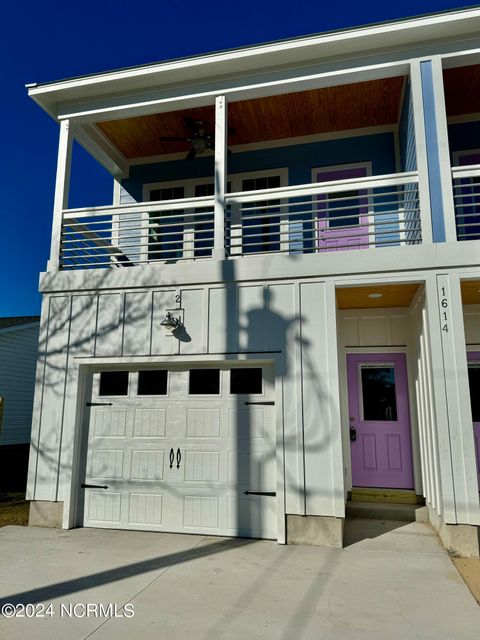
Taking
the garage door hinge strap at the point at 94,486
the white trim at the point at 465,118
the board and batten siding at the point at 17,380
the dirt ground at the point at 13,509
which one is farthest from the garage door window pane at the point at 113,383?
the board and batten siding at the point at 17,380

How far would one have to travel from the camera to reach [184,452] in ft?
18.8

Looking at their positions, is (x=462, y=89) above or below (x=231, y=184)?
above

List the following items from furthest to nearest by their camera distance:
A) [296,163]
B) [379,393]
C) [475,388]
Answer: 1. [296,163]
2. [379,393]
3. [475,388]

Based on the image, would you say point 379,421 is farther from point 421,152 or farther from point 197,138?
point 197,138

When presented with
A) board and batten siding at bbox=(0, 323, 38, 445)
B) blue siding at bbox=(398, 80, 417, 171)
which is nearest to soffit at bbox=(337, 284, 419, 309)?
blue siding at bbox=(398, 80, 417, 171)

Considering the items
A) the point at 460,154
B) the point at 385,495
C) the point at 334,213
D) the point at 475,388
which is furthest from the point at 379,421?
the point at 460,154

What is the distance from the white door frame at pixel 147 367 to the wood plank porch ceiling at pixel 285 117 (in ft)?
13.9

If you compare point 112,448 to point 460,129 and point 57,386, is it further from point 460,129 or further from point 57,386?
point 460,129

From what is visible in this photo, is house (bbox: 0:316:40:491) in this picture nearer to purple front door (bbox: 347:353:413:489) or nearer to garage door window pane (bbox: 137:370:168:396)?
garage door window pane (bbox: 137:370:168:396)

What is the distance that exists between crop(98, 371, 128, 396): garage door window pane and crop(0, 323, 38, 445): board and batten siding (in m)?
8.90

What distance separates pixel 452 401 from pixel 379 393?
194 cm

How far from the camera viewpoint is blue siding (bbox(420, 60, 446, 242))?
17.7 feet

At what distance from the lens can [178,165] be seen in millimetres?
8734

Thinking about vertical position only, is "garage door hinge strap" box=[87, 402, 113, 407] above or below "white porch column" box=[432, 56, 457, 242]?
below
